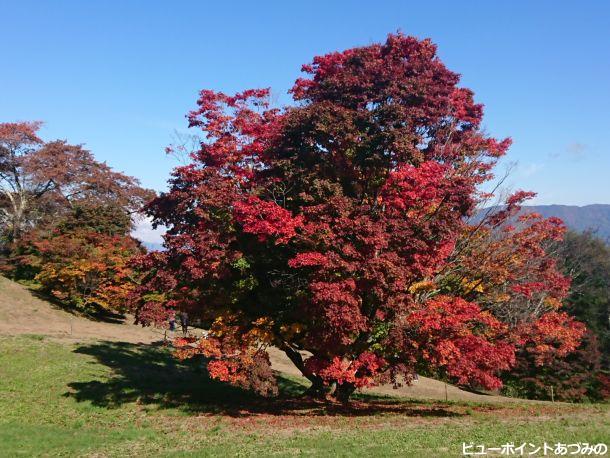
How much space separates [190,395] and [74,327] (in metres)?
18.3

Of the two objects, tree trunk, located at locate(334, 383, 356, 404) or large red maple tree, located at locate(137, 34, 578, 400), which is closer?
large red maple tree, located at locate(137, 34, 578, 400)

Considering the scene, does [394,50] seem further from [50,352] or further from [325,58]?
[50,352]

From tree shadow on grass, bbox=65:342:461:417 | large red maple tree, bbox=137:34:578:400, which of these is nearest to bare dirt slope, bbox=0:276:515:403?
tree shadow on grass, bbox=65:342:461:417

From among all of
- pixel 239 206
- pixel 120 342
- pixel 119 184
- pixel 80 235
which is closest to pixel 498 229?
pixel 239 206

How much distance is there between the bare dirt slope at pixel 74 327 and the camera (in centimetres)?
A: 3136

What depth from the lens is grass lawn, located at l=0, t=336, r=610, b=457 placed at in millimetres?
12617

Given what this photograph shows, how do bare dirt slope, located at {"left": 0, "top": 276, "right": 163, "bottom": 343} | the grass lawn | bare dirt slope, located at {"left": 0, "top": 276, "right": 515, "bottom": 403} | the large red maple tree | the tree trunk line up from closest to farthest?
the grass lawn, the large red maple tree, the tree trunk, bare dirt slope, located at {"left": 0, "top": 276, "right": 515, "bottom": 403}, bare dirt slope, located at {"left": 0, "top": 276, "right": 163, "bottom": 343}

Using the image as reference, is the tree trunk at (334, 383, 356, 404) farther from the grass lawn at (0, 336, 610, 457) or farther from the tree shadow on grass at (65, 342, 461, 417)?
the grass lawn at (0, 336, 610, 457)

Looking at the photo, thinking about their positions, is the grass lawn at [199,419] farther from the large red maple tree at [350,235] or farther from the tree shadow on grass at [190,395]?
the large red maple tree at [350,235]

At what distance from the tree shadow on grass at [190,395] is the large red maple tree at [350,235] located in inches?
66.2

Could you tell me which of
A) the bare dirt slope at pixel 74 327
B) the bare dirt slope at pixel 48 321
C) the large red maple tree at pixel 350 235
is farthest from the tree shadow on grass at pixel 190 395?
the bare dirt slope at pixel 48 321

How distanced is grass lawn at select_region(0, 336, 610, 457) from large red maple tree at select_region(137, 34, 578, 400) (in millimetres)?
1538

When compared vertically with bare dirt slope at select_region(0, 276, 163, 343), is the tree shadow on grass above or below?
below

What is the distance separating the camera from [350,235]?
46.8 feet
